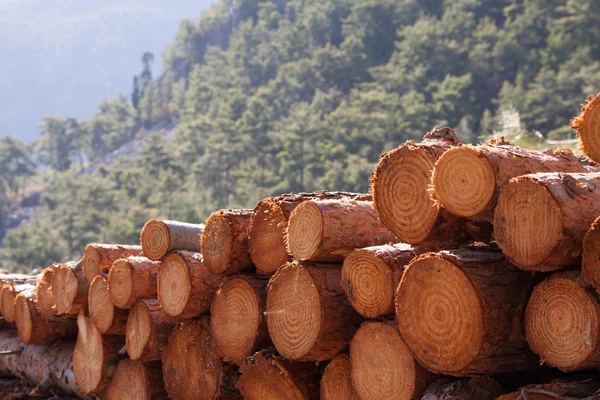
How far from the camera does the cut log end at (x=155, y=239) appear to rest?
12.1ft

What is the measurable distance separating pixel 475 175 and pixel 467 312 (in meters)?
0.44

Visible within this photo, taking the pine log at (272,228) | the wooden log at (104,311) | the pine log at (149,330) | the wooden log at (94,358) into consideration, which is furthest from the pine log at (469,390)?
the wooden log at (94,358)

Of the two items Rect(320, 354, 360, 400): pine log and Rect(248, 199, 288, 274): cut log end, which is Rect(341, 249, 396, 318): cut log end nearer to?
Rect(320, 354, 360, 400): pine log

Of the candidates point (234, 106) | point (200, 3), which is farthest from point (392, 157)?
point (200, 3)

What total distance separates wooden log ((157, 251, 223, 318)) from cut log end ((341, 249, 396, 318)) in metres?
0.94

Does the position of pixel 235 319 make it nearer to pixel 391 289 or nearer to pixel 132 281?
pixel 132 281

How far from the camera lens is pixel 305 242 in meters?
2.82

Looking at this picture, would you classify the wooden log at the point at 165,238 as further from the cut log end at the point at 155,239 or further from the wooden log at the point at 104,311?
the wooden log at the point at 104,311

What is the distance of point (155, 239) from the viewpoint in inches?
147

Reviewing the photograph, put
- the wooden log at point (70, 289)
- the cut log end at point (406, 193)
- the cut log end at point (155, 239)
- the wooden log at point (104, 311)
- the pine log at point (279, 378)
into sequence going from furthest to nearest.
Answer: the wooden log at point (70, 289)
the wooden log at point (104, 311)
the cut log end at point (155, 239)
the pine log at point (279, 378)
the cut log end at point (406, 193)

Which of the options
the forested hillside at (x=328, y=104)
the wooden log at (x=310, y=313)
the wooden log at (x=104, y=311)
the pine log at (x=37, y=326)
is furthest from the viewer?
the forested hillside at (x=328, y=104)

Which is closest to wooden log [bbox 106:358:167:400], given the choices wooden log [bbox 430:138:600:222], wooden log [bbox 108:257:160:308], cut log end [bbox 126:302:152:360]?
cut log end [bbox 126:302:152:360]

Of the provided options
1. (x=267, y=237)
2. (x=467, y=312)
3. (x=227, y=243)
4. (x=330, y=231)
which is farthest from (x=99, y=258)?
(x=467, y=312)

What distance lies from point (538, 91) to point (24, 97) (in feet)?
533
